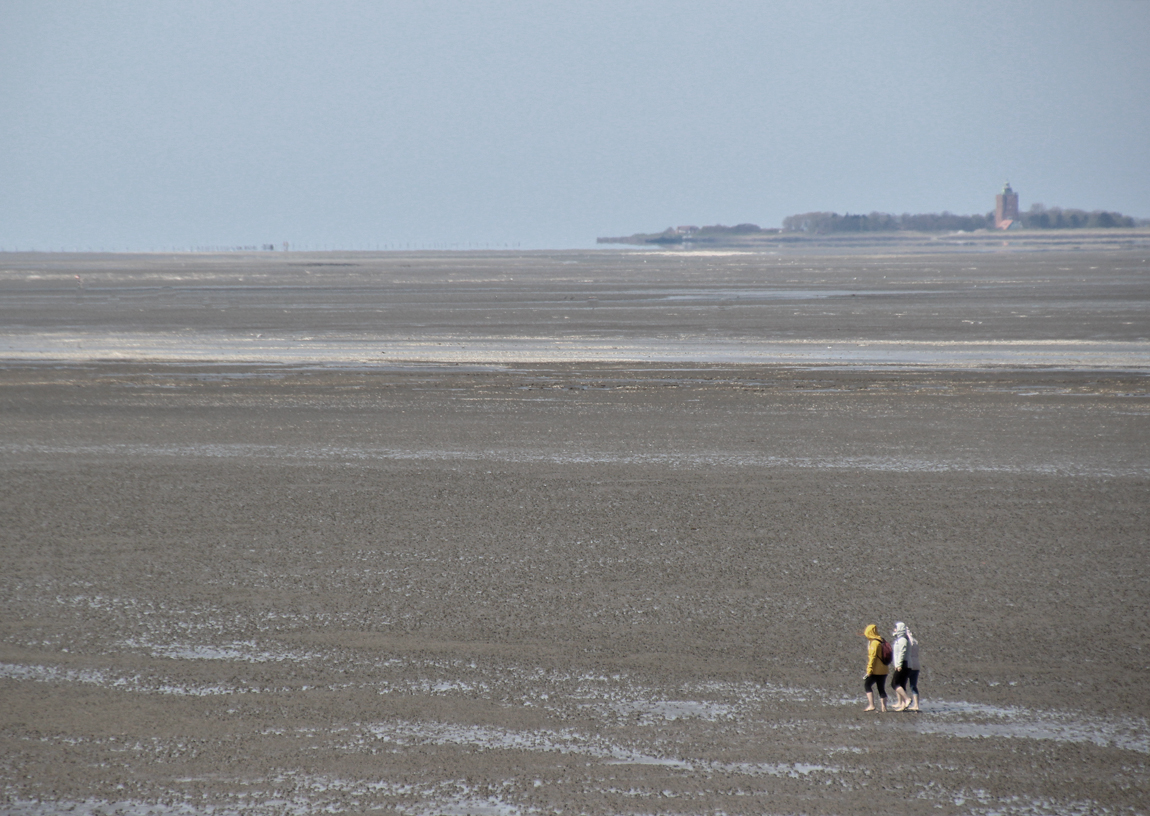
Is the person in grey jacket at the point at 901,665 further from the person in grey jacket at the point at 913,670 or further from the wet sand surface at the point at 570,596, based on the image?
the wet sand surface at the point at 570,596

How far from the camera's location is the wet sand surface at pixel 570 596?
438cm

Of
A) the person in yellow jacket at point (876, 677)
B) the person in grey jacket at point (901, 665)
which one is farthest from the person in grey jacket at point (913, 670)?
the person in yellow jacket at point (876, 677)

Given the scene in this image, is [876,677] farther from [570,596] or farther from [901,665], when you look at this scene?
[570,596]

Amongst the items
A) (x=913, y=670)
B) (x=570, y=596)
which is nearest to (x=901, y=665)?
(x=913, y=670)

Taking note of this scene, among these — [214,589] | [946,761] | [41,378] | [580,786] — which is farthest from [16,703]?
[41,378]

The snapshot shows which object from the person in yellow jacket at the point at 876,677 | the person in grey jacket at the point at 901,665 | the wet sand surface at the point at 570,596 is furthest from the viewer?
the person in yellow jacket at the point at 876,677

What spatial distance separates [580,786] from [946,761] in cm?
159

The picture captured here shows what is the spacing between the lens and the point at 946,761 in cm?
444

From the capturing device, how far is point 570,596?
6.65 meters

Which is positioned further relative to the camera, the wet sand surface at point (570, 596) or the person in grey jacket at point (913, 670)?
the person in grey jacket at point (913, 670)

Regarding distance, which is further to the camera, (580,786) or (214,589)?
(214,589)

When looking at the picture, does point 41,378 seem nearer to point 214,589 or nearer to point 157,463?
point 157,463

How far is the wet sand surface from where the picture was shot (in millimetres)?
4379

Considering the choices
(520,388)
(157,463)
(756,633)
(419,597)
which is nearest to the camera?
(756,633)
